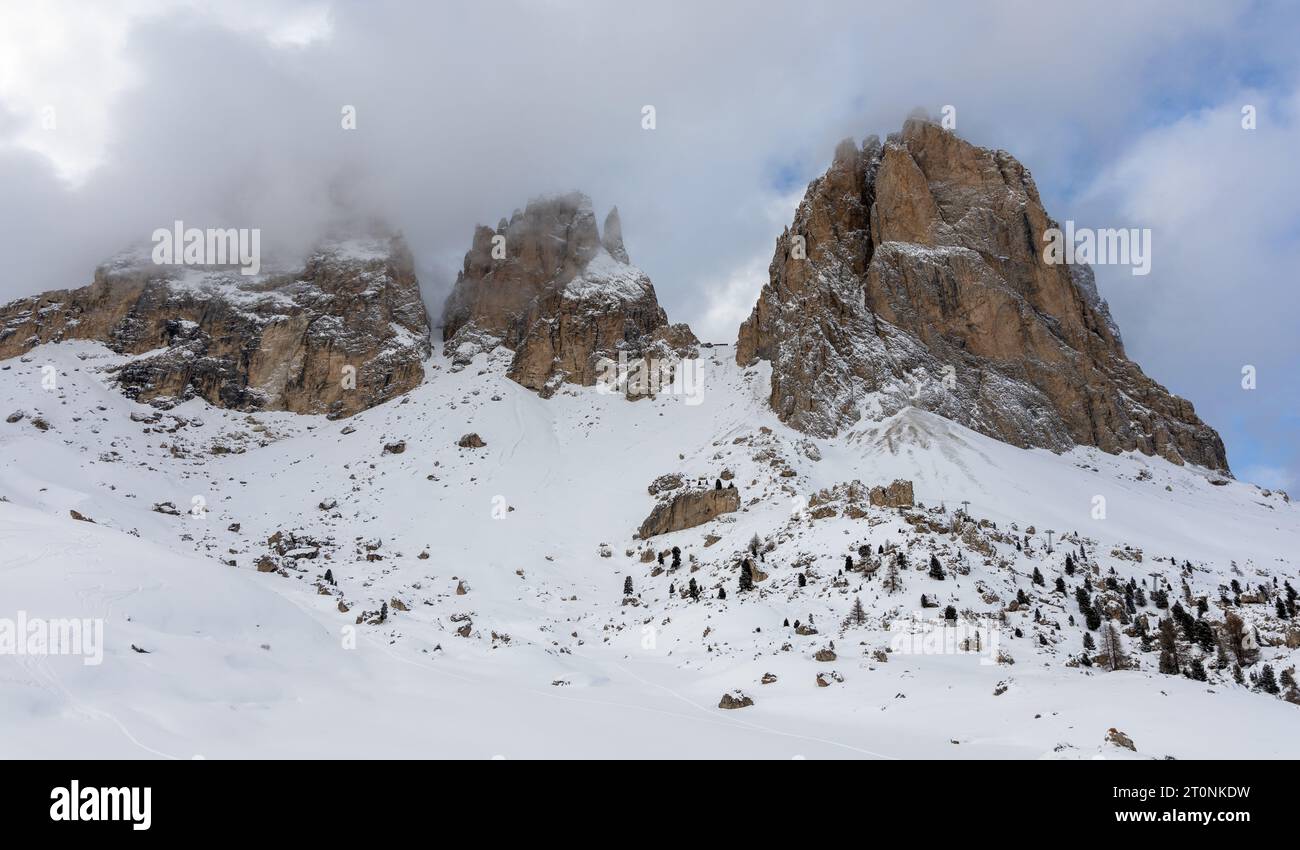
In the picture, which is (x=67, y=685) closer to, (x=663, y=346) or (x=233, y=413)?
(x=663, y=346)

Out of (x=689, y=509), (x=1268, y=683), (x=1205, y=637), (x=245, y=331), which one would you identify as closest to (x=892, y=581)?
(x=1205, y=637)

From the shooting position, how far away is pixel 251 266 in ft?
366

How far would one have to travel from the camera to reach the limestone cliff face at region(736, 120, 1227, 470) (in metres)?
72.6

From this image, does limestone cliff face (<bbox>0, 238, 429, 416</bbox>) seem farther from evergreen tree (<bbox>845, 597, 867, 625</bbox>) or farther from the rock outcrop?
evergreen tree (<bbox>845, 597, 867, 625</bbox>)

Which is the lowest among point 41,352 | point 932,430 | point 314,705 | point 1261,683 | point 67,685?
point 1261,683

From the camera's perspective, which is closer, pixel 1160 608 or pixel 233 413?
pixel 1160 608

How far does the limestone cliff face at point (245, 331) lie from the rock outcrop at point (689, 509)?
2086 inches

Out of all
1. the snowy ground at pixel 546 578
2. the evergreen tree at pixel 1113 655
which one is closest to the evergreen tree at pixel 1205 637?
the snowy ground at pixel 546 578

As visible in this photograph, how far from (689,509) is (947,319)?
39.1 metres

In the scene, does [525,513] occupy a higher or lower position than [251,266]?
lower

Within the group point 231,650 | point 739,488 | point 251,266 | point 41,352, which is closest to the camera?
point 231,650
